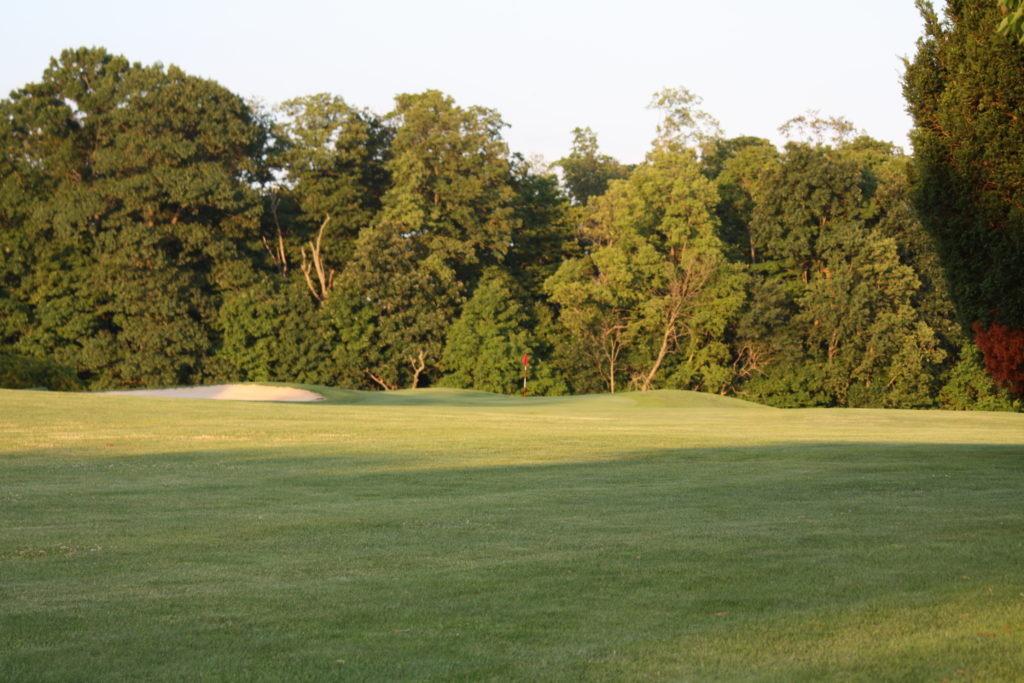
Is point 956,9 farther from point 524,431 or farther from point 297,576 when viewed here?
point 297,576

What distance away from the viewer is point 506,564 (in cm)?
732

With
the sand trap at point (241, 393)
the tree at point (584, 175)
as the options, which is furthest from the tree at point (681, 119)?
the sand trap at point (241, 393)

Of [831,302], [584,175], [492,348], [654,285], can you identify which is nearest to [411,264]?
[492,348]

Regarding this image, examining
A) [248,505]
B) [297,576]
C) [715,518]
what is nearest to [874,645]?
[297,576]

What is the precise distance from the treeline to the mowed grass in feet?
108

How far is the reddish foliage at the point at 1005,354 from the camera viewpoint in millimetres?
14938

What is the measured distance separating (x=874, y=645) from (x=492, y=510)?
5069 mm

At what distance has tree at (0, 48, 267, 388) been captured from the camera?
47.1 meters

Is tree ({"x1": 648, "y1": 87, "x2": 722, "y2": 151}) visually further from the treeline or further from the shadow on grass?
the shadow on grass

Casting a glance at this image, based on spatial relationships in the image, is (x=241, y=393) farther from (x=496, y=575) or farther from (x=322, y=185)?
(x=496, y=575)

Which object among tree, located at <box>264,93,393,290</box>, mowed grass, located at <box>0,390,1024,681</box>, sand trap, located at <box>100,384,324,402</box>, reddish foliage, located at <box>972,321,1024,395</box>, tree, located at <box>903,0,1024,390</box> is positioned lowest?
sand trap, located at <box>100,384,324,402</box>

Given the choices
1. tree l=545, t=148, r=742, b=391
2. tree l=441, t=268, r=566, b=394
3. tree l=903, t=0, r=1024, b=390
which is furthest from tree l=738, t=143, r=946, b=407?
tree l=903, t=0, r=1024, b=390

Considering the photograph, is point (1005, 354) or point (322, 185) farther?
point (322, 185)

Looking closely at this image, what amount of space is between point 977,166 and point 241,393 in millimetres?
25325
